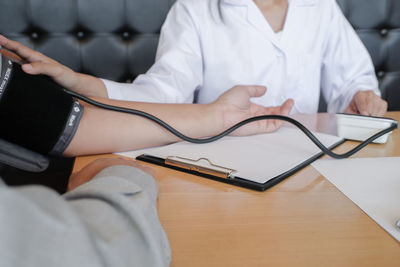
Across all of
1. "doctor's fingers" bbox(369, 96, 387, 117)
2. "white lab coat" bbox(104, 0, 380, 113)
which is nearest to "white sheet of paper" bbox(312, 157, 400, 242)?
"doctor's fingers" bbox(369, 96, 387, 117)

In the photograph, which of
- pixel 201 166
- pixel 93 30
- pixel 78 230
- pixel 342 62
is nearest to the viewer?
pixel 78 230

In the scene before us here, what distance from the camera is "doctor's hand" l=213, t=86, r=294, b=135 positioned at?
56 centimetres

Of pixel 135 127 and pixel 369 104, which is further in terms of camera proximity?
pixel 369 104

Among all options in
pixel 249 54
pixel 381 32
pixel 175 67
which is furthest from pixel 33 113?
pixel 381 32

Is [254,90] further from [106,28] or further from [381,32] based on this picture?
[381,32]

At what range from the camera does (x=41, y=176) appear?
105 cm

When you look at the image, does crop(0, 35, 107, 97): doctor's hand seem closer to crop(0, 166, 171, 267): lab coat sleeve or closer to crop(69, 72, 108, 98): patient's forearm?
crop(69, 72, 108, 98): patient's forearm

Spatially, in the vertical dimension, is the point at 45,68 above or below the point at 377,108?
above

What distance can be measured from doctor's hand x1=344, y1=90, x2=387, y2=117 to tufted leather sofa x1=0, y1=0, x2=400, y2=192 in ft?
1.99

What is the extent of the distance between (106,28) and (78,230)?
1116mm

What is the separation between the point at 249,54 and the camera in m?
0.91

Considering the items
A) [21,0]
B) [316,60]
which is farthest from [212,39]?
[21,0]

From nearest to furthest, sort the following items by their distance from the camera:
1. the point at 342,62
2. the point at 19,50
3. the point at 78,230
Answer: the point at 78,230, the point at 19,50, the point at 342,62

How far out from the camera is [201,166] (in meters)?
0.41
